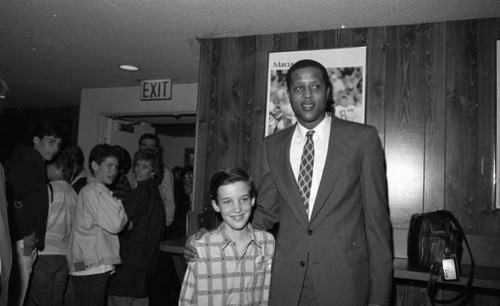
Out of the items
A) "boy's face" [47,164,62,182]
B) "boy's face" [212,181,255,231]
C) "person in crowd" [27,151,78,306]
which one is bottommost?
"person in crowd" [27,151,78,306]

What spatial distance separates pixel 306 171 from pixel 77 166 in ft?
9.13

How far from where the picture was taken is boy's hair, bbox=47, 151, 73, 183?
3.20 metres

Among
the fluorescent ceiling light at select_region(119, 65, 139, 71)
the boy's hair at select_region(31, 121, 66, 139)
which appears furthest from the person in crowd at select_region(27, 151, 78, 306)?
the fluorescent ceiling light at select_region(119, 65, 139, 71)

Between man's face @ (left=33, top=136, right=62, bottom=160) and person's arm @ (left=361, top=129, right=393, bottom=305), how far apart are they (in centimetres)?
250

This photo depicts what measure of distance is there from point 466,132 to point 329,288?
1.72 meters

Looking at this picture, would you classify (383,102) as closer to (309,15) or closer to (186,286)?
(309,15)

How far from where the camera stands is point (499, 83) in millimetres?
2611

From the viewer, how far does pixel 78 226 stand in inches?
109

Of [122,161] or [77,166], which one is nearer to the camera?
[122,161]

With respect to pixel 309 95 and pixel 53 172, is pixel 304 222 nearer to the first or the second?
pixel 309 95

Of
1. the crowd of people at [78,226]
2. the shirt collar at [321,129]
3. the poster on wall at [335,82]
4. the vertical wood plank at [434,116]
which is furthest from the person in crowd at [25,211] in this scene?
the vertical wood plank at [434,116]

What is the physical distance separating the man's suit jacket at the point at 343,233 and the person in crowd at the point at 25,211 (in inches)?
75.2

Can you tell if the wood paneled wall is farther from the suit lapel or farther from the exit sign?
the exit sign

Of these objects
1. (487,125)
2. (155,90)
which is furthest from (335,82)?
(155,90)
